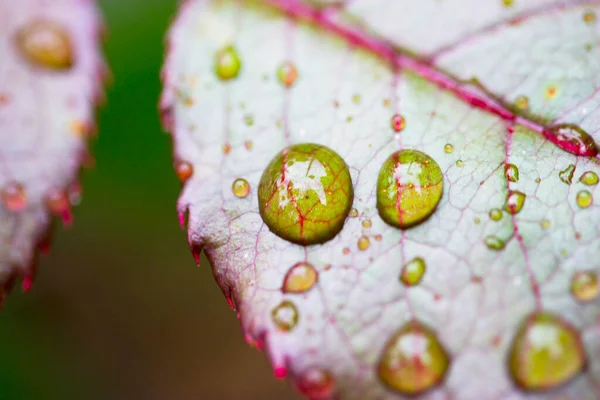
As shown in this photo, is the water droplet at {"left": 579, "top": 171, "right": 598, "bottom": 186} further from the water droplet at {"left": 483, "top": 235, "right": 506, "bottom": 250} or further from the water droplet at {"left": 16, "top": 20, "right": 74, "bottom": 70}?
the water droplet at {"left": 16, "top": 20, "right": 74, "bottom": 70}

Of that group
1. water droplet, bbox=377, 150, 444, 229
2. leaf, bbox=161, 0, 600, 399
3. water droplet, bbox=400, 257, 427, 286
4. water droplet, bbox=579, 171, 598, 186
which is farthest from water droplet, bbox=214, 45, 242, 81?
water droplet, bbox=579, 171, 598, 186

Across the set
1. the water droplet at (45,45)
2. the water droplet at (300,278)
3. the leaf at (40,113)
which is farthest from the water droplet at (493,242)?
the water droplet at (45,45)

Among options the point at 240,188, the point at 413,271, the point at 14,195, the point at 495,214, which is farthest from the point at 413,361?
the point at 14,195

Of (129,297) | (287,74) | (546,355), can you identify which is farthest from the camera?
(129,297)

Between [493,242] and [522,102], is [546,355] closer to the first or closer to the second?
[493,242]

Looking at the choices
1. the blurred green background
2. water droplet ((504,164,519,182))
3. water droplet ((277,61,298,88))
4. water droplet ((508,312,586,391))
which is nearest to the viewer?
water droplet ((508,312,586,391))
